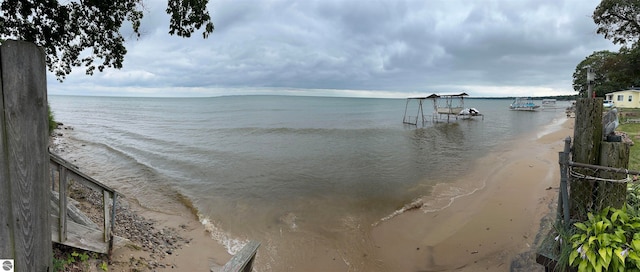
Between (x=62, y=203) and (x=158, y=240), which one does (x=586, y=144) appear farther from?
(x=158, y=240)

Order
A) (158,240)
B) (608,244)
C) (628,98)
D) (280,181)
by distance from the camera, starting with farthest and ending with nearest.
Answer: (628,98) < (280,181) < (158,240) < (608,244)

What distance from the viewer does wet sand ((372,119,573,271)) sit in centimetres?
579

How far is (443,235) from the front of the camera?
6859 mm

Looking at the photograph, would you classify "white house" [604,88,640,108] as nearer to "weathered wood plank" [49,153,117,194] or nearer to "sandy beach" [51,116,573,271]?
"sandy beach" [51,116,573,271]

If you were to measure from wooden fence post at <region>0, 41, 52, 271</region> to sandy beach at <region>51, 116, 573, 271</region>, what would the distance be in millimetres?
3717

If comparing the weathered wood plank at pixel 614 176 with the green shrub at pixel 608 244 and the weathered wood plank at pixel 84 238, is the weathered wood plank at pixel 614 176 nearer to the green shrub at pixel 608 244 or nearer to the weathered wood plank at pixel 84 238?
the green shrub at pixel 608 244

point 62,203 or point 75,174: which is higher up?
point 75,174

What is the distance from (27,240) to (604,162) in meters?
5.16

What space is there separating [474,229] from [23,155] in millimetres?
7931

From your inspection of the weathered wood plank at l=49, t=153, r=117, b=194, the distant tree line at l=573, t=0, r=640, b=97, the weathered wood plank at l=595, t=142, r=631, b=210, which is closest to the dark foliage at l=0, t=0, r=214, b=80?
the weathered wood plank at l=49, t=153, r=117, b=194

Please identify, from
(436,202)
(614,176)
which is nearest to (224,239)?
(436,202)

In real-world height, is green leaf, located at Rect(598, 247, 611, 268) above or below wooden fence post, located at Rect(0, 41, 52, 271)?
below

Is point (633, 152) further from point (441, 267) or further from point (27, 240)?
point (27, 240)

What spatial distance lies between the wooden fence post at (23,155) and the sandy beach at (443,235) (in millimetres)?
3717
